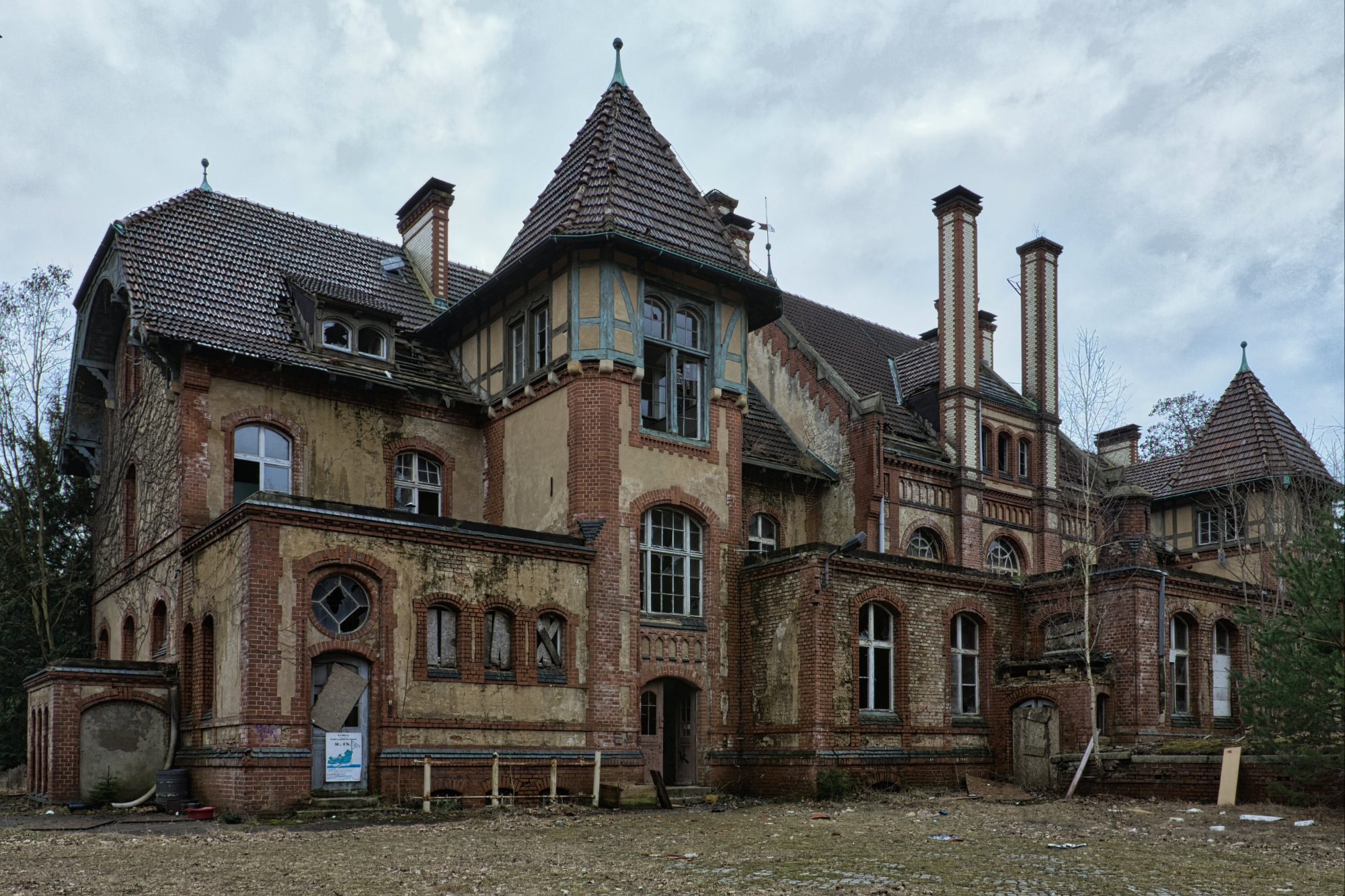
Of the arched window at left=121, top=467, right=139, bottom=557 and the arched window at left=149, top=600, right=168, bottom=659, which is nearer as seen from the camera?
the arched window at left=149, top=600, right=168, bottom=659

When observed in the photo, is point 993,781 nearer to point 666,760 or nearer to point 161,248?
point 666,760

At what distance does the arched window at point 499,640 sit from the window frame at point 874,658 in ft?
20.6

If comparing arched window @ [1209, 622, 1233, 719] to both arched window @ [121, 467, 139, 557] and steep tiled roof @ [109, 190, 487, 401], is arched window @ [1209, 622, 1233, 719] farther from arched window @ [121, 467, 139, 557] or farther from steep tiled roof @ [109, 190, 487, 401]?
arched window @ [121, 467, 139, 557]

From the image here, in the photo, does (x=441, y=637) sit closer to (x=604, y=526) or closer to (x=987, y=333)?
(x=604, y=526)

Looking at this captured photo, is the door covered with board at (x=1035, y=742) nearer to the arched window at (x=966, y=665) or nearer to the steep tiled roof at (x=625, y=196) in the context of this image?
the arched window at (x=966, y=665)

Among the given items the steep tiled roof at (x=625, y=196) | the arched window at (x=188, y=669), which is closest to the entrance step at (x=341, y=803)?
the arched window at (x=188, y=669)

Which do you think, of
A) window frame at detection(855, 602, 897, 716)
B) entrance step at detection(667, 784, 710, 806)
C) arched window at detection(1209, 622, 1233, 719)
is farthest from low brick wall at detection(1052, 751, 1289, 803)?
entrance step at detection(667, 784, 710, 806)

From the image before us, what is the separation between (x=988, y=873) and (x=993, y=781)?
12.1m

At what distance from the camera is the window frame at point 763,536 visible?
2623 centimetres

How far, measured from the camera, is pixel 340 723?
58.2 ft

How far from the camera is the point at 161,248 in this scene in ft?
74.9

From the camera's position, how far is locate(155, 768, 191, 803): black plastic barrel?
17828mm

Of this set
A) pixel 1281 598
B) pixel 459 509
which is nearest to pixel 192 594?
pixel 459 509

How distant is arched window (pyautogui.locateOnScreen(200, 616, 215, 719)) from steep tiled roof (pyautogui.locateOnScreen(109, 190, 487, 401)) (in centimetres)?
483
